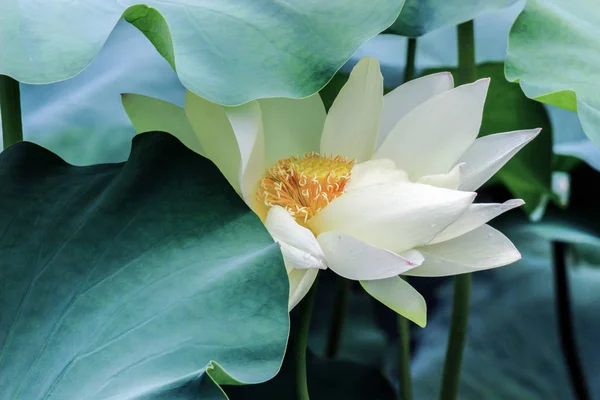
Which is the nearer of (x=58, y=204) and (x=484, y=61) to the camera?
(x=58, y=204)

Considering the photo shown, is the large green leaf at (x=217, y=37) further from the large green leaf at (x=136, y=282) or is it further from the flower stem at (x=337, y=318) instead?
the flower stem at (x=337, y=318)

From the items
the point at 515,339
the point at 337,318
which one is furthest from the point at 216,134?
the point at 515,339

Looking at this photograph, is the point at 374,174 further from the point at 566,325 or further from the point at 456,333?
the point at 566,325

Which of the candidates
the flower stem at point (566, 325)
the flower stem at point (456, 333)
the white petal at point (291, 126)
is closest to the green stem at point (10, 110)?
the white petal at point (291, 126)

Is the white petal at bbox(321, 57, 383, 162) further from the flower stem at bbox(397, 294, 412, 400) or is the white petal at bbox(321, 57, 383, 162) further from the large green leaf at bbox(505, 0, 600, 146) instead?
the flower stem at bbox(397, 294, 412, 400)

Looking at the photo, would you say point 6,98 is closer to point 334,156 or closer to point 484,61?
point 334,156

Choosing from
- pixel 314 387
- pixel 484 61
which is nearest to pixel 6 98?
pixel 314 387
